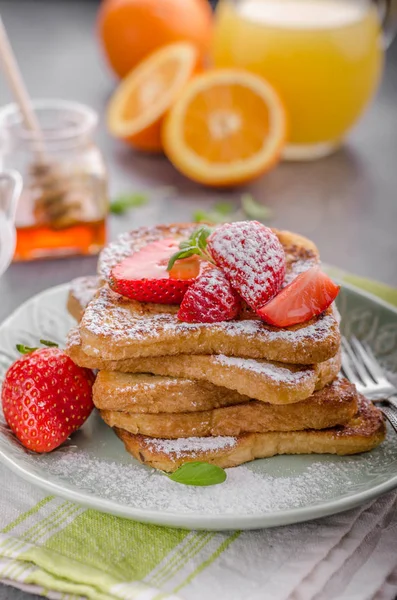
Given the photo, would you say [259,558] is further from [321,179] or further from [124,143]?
[124,143]

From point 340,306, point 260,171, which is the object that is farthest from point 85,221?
point 340,306

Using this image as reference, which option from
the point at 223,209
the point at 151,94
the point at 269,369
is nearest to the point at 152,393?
the point at 269,369

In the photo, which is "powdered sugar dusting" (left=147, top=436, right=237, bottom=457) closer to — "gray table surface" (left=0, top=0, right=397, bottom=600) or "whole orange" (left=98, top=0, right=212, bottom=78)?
"gray table surface" (left=0, top=0, right=397, bottom=600)

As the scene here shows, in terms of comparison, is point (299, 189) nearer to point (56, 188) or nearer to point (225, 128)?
point (225, 128)

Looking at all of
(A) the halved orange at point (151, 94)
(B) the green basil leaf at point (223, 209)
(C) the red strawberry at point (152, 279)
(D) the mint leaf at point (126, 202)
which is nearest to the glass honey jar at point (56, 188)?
(D) the mint leaf at point (126, 202)

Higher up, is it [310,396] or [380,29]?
[380,29]

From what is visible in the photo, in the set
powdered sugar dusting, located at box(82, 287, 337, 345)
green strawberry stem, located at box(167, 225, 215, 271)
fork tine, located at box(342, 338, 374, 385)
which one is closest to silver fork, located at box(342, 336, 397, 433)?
fork tine, located at box(342, 338, 374, 385)
